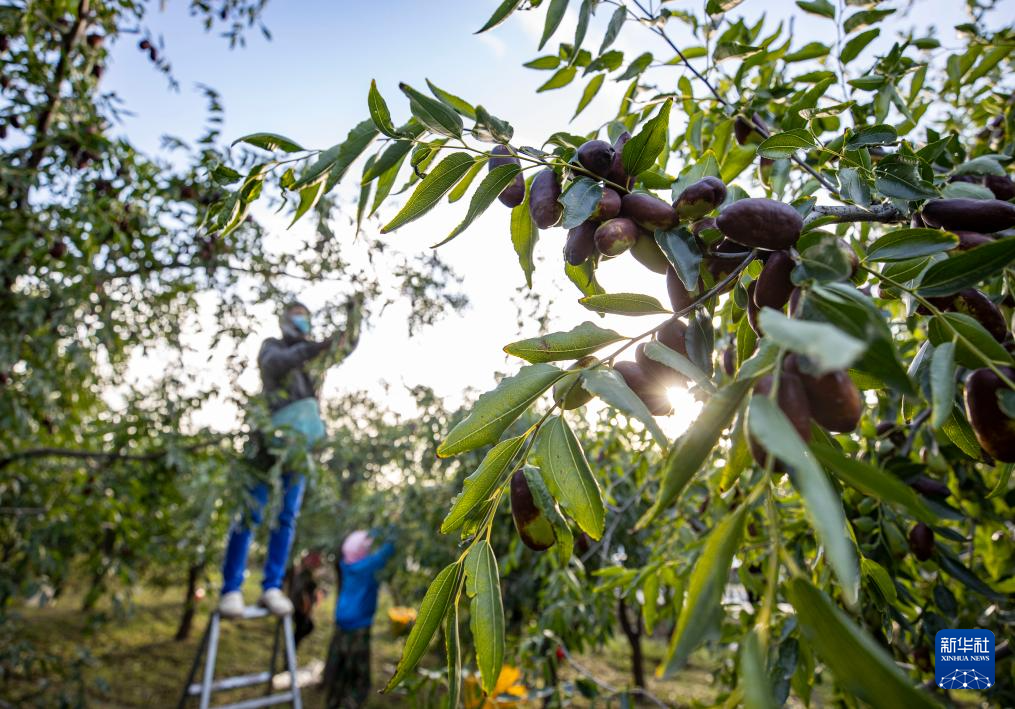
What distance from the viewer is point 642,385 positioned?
1.93 ft

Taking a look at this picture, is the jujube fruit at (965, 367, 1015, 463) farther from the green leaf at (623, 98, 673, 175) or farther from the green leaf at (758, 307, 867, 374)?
the green leaf at (623, 98, 673, 175)

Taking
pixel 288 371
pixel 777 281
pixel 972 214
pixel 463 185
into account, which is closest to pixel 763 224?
pixel 777 281

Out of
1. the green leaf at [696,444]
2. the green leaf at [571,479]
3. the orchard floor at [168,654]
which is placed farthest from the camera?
the orchard floor at [168,654]

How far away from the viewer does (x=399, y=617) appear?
6.72 metres

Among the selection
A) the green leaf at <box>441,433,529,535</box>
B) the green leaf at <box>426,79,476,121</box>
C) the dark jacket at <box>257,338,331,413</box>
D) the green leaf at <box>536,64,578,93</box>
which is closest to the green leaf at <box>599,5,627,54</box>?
the green leaf at <box>536,64,578,93</box>

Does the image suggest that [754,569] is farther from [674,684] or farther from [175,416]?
[674,684]

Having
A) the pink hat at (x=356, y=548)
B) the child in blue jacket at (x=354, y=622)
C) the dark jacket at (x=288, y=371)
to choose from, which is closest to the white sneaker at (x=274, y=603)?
the dark jacket at (x=288, y=371)

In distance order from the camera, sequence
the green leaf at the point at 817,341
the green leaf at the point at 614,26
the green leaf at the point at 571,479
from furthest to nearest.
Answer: the green leaf at the point at 614,26 < the green leaf at the point at 571,479 < the green leaf at the point at 817,341

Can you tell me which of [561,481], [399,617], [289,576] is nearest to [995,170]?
[561,481]

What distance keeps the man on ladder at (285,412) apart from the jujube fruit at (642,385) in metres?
2.68

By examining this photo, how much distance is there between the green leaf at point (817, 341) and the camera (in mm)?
265

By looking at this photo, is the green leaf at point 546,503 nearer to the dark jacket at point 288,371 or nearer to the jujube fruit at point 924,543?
the jujube fruit at point 924,543

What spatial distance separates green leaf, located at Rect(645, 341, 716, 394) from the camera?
47cm

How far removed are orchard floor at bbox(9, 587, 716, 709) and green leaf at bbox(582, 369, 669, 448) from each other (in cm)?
548
